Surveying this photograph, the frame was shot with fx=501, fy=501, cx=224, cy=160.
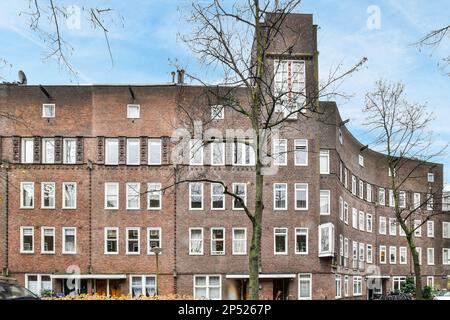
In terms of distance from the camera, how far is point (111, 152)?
93.5 ft

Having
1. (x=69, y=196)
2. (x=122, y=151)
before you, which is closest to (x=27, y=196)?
(x=69, y=196)

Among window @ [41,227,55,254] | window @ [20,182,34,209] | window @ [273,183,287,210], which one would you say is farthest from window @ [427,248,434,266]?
window @ [41,227,55,254]

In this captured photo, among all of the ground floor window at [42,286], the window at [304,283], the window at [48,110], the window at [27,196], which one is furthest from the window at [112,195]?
the window at [48,110]

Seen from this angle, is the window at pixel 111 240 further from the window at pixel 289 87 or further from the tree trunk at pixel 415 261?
the tree trunk at pixel 415 261

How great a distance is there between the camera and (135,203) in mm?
30781

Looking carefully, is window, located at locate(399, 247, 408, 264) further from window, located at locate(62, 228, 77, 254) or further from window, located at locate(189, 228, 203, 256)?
window, located at locate(62, 228, 77, 254)

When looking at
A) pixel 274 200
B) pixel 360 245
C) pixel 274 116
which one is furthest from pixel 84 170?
pixel 274 116

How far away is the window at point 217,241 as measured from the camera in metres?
31.0

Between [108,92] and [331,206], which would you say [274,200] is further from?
[108,92]

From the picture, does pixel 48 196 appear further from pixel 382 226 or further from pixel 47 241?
pixel 382 226

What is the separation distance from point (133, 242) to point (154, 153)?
5468 millimetres

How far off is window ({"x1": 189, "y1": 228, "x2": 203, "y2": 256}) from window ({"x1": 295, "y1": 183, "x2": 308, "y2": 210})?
6213 mm

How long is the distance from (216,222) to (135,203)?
16.8ft
